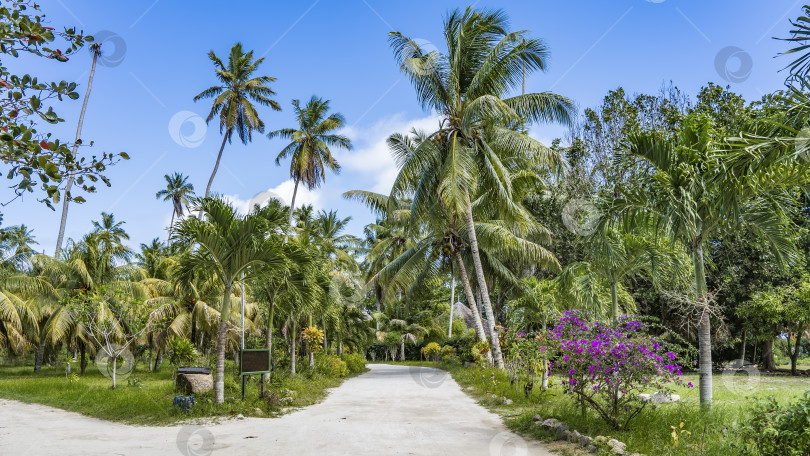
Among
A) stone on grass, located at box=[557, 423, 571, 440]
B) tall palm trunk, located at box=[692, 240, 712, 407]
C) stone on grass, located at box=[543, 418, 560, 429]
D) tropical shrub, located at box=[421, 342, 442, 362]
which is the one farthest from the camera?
tropical shrub, located at box=[421, 342, 442, 362]

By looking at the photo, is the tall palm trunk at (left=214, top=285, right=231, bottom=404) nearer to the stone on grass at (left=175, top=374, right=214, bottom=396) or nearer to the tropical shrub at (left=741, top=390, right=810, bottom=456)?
the stone on grass at (left=175, top=374, right=214, bottom=396)

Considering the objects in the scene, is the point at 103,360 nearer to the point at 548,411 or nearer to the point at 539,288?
the point at 539,288

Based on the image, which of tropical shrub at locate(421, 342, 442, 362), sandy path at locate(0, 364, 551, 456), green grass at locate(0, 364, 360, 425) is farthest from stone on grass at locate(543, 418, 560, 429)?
tropical shrub at locate(421, 342, 442, 362)

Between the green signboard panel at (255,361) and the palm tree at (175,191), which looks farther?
the palm tree at (175,191)

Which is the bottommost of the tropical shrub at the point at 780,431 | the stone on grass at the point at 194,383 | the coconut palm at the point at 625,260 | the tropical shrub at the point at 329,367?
the tropical shrub at the point at 329,367

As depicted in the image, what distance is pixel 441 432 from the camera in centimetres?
788

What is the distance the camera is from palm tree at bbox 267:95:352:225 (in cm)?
2842

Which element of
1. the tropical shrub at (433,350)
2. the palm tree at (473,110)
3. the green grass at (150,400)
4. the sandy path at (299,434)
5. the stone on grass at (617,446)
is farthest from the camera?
the tropical shrub at (433,350)

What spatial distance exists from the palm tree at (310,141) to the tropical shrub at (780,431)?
1003 inches

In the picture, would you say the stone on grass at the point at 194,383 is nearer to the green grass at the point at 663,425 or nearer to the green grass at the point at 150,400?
the green grass at the point at 150,400

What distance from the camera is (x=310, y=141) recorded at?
28766 millimetres

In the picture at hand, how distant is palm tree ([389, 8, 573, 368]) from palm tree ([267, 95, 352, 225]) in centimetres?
1244

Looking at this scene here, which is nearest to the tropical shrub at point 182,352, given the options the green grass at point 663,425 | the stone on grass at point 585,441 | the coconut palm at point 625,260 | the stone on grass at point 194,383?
the stone on grass at point 194,383

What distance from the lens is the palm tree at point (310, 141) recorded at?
28.4 meters
